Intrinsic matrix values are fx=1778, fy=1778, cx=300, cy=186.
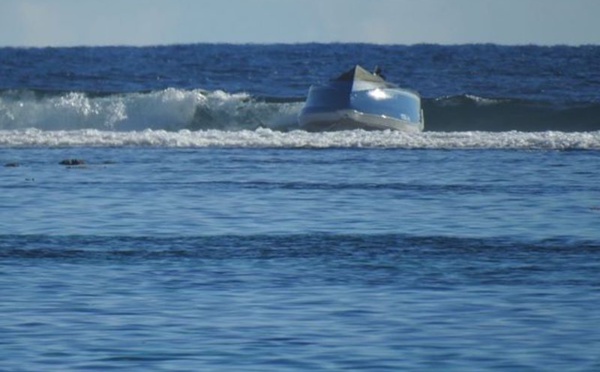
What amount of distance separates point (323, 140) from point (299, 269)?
65.2ft

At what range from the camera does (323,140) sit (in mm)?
36781

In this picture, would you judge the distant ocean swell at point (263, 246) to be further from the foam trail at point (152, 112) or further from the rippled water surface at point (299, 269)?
the foam trail at point (152, 112)

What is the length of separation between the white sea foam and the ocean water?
85 mm

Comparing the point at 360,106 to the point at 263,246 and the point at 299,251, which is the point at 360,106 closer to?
the point at 263,246

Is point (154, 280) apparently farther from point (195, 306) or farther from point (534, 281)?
point (534, 281)


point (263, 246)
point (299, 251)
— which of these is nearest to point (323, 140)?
point (263, 246)

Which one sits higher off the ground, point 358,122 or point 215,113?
point 358,122

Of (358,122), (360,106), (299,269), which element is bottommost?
(299,269)

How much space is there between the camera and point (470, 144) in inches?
1414

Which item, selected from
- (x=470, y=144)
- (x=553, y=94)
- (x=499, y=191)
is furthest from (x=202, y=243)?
(x=553, y=94)

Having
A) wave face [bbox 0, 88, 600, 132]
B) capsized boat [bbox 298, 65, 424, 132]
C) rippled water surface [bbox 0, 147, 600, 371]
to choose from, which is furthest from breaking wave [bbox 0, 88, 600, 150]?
rippled water surface [bbox 0, 147, 600, 371]

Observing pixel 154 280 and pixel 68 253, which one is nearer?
pixel 154 280

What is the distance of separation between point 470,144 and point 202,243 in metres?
17.6

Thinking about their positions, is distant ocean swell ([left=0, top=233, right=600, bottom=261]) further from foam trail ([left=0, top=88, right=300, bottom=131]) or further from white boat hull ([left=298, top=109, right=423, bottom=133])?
foam trail ([left=0, top=88, right=300, bottom=131])
